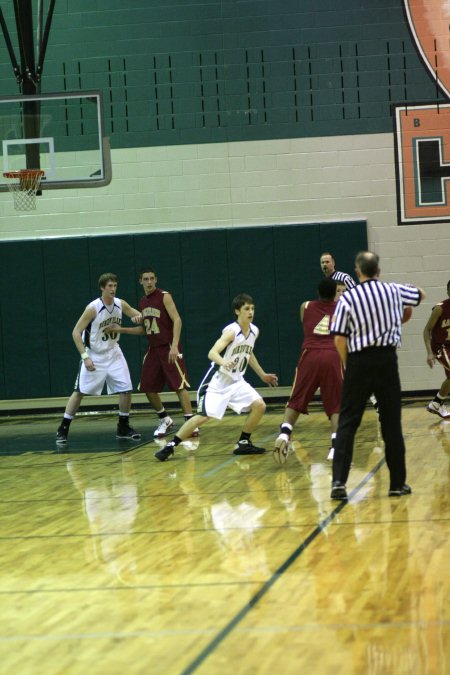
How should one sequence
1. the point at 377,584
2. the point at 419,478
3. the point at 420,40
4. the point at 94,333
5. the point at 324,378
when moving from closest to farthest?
1. the point at 377,584
2. the point at 419,478
3. the point at 324,378
4. the point at 94,333
5. the point at 420,40

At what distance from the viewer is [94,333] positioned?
479 inches

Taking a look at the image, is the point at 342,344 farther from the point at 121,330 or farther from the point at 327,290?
the point at 121,330

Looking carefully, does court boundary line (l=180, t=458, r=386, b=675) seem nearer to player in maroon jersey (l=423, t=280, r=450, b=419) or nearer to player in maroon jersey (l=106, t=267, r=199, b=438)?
player in maroon jersey (l=106, t=267, r=199, b=438)

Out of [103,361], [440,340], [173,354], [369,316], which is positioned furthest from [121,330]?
[369,316]

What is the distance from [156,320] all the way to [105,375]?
0.88 meters

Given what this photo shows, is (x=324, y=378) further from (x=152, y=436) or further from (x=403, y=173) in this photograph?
(x=403, y=173)

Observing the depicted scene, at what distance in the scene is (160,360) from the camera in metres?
12.1

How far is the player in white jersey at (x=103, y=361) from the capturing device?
1201 centimetres

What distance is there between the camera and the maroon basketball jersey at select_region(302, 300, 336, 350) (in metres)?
9.52

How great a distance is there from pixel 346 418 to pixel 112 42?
31.0ft

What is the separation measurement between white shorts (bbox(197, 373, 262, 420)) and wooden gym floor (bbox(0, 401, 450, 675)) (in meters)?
0.51

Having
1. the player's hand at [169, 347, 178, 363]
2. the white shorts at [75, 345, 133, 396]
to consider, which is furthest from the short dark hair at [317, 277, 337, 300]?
the white shorts at [75, 345, 133, 396]

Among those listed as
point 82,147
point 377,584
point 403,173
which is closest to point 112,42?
point 82,147

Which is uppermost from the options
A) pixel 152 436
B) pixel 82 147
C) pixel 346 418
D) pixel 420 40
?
pixel 420 40
